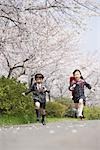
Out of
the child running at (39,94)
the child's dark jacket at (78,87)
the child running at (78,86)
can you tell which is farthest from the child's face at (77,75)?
the child running at (39,94)

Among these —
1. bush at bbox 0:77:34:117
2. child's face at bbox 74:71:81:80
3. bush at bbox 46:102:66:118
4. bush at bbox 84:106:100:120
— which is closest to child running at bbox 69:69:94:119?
child's face at bbox 74:71:81:80

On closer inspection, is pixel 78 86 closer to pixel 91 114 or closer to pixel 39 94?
pixel 39 94

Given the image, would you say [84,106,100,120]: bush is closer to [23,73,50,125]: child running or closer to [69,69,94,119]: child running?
[69,69,94,119]: child running

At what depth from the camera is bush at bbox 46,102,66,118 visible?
1586 cm

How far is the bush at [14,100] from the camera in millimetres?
13406

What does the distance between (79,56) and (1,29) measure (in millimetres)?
4626

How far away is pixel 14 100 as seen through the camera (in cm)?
1353

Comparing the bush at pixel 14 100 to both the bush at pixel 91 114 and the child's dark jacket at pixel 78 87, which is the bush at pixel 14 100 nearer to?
the child's dark jacket at pixel 78 87

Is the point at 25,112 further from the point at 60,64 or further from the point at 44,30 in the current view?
the point at 60,64

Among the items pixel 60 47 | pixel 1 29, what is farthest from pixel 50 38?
pixel 1 29

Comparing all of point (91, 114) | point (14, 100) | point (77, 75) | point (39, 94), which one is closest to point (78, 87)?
point (77, 75)

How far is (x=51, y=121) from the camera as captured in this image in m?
14.3

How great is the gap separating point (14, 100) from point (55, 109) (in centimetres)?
272

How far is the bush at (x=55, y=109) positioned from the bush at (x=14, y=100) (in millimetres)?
2024
